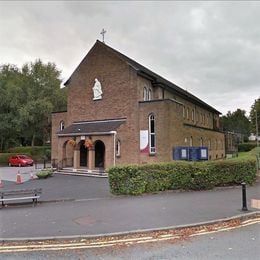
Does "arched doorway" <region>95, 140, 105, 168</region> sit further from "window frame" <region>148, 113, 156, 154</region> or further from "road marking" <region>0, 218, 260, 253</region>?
"road marking" <region>0, 218, 260, 253</region>

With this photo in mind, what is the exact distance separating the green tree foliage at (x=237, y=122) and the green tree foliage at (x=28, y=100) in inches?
1987

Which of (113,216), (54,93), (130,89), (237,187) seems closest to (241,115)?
(54,93)

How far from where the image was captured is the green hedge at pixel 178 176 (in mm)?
13953

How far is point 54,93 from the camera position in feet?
174

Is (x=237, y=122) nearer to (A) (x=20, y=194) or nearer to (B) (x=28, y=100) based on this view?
(B) (x=28, y=100)

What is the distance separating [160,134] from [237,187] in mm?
11549

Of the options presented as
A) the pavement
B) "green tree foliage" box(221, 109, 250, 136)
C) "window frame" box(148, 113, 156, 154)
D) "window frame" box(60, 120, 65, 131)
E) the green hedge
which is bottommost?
the pavement

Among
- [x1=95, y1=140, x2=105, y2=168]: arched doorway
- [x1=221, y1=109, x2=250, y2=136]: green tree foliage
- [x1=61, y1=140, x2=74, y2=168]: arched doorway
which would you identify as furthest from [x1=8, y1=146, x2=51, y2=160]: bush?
[x1=221, y1=109, x2=250, y2=136]: green tree foliage

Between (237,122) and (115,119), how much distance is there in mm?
72776

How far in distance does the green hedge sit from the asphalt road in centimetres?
680

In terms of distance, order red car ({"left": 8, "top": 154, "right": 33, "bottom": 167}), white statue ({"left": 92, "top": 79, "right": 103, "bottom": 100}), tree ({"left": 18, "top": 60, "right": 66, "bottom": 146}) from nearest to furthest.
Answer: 1. white statue ({"left": 92, "top": 79, "right": 103, "bottom": 100})
2. red car ({"left": 8, "top": 154, "right": 33, "bottom": 167})
3. tree ({"left": 18, "top": 60, "right": 66, "bottom": 146})

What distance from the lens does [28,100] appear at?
5041 centimetres

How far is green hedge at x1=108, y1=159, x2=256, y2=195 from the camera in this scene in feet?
45.8

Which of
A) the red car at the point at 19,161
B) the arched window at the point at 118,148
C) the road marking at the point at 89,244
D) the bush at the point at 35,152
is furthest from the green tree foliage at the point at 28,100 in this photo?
the road marking at the point at 89,244
